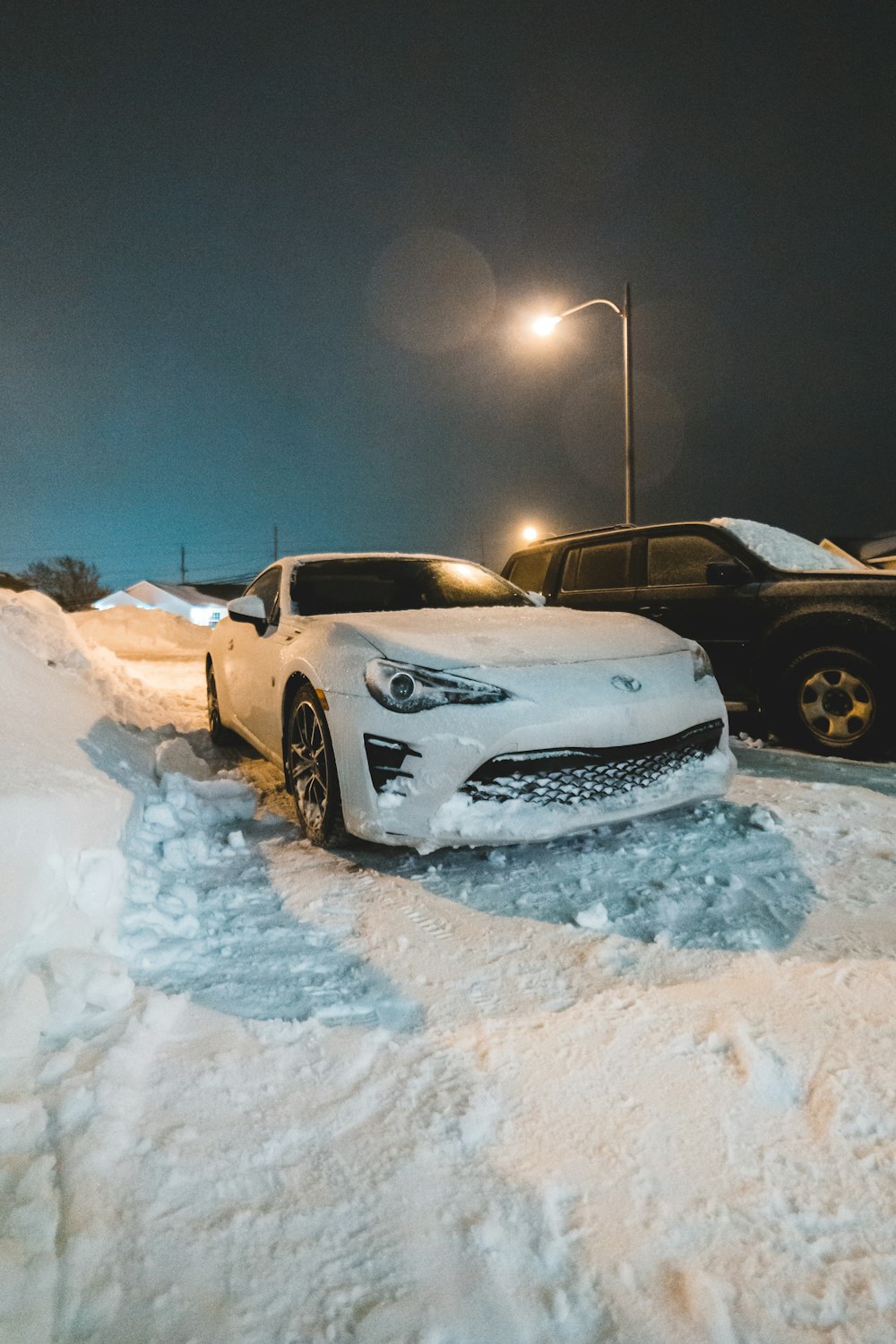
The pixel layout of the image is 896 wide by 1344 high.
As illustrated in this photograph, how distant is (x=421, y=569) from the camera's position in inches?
186

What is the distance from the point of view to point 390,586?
179 inches

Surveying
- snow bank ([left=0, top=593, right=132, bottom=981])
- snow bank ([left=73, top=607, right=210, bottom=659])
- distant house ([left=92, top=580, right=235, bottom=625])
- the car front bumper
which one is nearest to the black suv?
the car front bumper

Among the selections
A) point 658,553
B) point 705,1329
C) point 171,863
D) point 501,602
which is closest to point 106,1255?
point 705,1329

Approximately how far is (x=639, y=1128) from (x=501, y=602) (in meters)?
3.25

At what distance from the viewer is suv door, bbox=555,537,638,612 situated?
20.7ft

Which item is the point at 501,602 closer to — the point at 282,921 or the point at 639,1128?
the point at 282,921

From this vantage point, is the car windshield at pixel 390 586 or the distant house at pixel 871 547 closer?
the car windshield at pixel 390 586

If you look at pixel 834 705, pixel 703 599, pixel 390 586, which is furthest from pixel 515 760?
pixel 703 599

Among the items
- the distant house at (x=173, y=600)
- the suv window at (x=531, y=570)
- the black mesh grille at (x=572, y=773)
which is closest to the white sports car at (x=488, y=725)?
the black mesh grille at (x=572, y=773)

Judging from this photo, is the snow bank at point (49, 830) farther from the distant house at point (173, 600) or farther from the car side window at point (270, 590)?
the distant house at point (173, 600)

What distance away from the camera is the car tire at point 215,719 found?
574cm

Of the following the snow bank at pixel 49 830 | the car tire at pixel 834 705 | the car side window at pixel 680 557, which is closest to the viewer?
the snow bank at pixel 49 830

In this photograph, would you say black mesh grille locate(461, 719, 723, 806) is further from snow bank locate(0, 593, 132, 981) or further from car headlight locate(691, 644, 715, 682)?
snow bank locate(0, 593, 132, 981)

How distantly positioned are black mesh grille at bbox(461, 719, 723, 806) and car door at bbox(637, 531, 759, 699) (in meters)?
2.71
